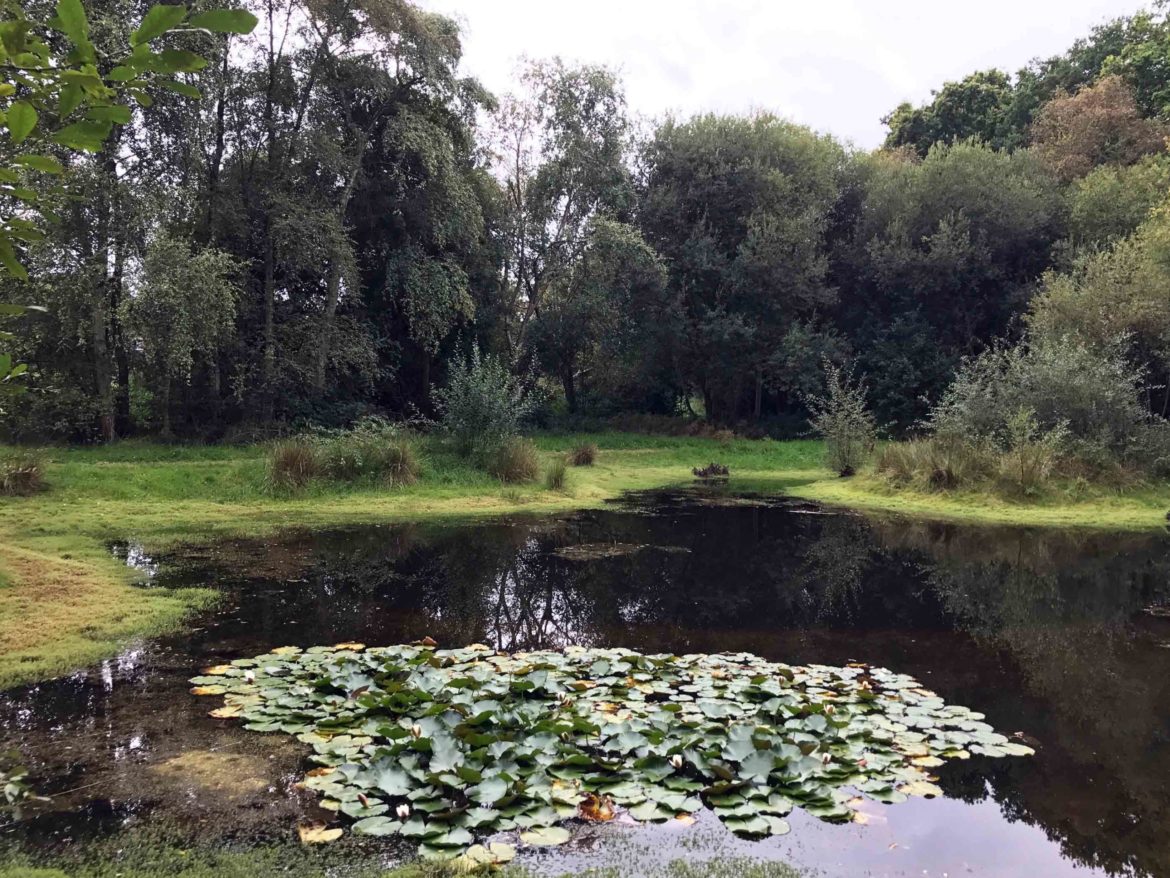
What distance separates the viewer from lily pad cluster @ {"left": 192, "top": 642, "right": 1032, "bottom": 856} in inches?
137

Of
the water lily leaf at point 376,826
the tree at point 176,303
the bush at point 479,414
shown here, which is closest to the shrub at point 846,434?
the bush at point 479,414

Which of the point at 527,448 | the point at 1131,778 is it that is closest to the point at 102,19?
the point at 527,448

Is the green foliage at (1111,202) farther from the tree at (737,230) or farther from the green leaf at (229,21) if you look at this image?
the green leaf at (229,21)

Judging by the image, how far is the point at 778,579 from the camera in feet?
27.3

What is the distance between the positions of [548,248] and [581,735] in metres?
20.4

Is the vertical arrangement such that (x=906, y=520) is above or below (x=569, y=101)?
below

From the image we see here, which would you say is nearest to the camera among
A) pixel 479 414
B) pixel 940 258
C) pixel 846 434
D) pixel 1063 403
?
pixel 1063 403

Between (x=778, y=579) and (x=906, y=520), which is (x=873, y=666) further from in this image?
(x=906, y=520)

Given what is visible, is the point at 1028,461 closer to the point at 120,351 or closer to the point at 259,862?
the point at 259,862

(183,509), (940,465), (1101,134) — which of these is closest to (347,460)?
(183,509)

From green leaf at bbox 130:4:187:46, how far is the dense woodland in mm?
13743

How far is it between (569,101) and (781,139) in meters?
6.78

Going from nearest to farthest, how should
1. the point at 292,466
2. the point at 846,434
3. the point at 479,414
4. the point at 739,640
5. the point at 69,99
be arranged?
the point at 69,99, the point at 739,640, the point at 292,466, the point at 479,414, the point at 846,434

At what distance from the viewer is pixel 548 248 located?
2320 centimetres
